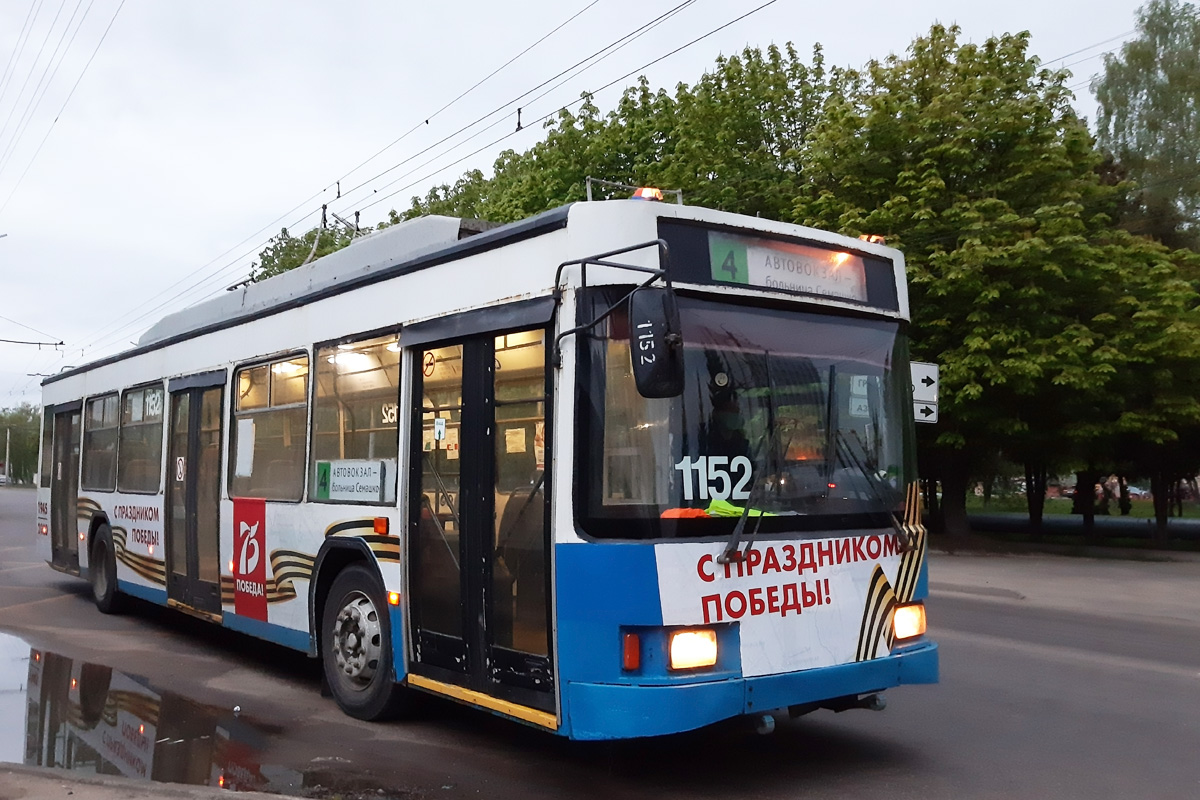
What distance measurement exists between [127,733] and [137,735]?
0.38 ft

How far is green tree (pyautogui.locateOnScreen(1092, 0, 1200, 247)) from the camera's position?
3534 cm

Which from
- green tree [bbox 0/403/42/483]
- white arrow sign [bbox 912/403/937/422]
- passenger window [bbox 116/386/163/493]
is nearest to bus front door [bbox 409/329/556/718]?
white arrow sign [bbox 912/403/937/422]

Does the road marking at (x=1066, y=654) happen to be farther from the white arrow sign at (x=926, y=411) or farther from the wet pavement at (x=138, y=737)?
the wet pavement at (x=138, y=737)

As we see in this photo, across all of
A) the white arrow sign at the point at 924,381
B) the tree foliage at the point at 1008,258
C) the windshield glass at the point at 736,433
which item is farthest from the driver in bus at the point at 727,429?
the tree foliage at the point at 1008,258

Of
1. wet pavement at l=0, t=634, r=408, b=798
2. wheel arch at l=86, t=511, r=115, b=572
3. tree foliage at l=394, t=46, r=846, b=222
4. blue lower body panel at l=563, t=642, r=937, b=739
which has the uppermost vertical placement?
tree foliage at l=394, t=46, r=846, b=222

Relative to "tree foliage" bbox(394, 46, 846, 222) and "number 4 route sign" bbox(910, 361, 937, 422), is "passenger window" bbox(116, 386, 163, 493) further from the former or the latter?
"tree foliage" bbox(394, 46, 846, 222)

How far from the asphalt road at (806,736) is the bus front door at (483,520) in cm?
64

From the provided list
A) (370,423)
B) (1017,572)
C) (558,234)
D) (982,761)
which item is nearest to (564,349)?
(558,234)

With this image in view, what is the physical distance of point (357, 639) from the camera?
7.73 m

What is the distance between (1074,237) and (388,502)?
60.5 ft

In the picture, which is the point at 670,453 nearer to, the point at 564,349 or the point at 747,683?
the point at 564,349

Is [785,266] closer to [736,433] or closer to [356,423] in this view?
Answer: [736,433]

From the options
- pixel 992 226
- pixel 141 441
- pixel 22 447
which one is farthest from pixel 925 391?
pixel 22 447

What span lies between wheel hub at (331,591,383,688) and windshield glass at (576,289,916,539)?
2590 millimetres
